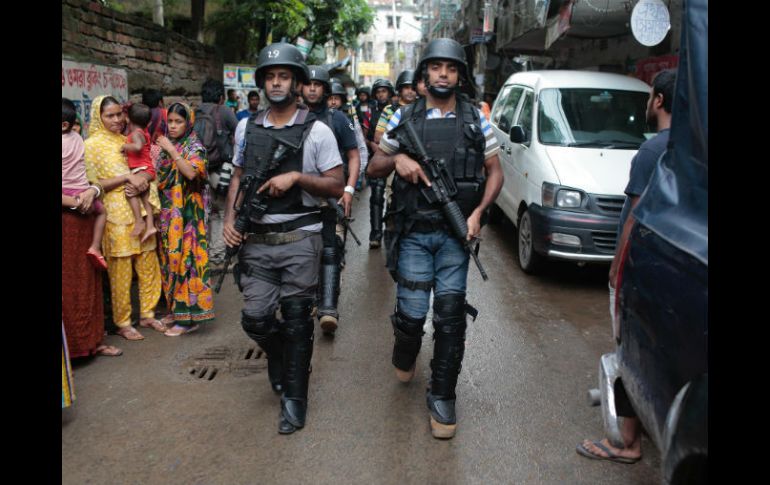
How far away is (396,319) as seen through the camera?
11.8 feet

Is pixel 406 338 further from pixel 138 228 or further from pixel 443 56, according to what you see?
pixel 138 228

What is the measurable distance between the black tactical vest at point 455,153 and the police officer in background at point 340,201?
135cm

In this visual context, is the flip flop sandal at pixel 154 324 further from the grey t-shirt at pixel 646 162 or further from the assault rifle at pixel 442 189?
the grey t-shirt at pixel 646 162

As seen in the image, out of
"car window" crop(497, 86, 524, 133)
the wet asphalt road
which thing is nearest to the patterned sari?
the wet asphalt road

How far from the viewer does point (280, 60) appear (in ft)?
11.2

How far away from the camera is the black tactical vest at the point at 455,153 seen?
3432 mm

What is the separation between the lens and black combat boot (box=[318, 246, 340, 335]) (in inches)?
189

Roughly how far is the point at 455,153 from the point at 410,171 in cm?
28

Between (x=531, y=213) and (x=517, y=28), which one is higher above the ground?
(x=517, y=28)

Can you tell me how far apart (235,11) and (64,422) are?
1392cm

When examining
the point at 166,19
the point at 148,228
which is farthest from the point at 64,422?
the point at 166,19

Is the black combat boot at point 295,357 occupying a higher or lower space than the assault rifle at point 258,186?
lower

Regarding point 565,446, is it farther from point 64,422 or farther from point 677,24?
point 677,24

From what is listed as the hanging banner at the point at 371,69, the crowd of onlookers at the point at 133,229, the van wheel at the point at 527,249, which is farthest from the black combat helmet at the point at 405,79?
the hanging banner at the point at 371,69
